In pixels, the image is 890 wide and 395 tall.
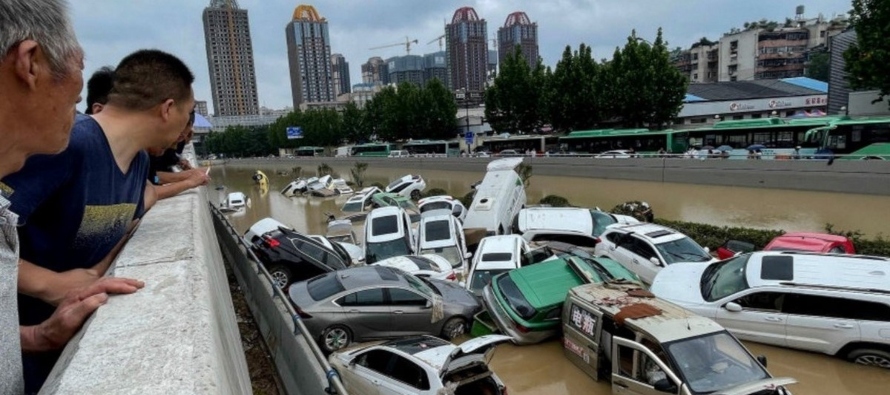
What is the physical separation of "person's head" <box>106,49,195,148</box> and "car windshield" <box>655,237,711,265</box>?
1080cm

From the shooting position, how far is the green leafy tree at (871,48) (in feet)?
85.5

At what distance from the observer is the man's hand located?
180 cm

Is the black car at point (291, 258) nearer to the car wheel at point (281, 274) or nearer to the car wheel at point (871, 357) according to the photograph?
the car wheel at point (281, 274)

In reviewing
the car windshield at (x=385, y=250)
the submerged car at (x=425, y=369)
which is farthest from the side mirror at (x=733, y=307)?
the car windshield at (x=385, y=250)

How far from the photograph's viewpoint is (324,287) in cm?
905

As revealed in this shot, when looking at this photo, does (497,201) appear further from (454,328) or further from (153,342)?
(153,342)

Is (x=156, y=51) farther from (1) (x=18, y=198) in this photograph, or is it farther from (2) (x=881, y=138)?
(2) (x=881, y=138)

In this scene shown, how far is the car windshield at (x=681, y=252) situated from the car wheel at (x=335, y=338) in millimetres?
7147

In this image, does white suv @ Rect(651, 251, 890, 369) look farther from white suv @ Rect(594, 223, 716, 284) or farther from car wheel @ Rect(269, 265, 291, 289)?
car wheel @ Rect(269, 265, 291, 289)

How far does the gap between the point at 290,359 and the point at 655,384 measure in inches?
171

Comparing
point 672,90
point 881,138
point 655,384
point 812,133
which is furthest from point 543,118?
point 655,384

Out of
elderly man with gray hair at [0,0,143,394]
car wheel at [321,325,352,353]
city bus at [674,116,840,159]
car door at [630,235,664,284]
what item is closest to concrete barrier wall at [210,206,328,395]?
car wheel at [321,325,352,353]

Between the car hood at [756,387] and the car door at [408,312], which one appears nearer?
the car hood at [756,387]

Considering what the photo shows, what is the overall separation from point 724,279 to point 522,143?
46.0 meters
